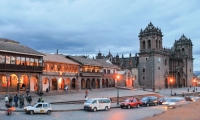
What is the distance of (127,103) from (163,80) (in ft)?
180

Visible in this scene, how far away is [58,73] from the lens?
51.3 meters

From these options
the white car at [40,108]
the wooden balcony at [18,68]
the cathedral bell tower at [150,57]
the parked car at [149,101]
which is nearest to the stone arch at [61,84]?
the wooden balcony at [18,68]

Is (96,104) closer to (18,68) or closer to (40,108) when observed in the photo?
(40,108)

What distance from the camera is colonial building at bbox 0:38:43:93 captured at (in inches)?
1553

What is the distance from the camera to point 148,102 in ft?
128

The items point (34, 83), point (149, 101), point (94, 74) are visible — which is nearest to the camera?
point (149, 101)

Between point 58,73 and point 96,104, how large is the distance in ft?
71.3

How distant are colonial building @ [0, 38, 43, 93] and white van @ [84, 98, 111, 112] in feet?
48.9

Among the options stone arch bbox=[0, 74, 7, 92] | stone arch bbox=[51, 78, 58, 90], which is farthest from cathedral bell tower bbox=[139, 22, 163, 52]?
stone arch bbox=[0, 74, 7, 92]

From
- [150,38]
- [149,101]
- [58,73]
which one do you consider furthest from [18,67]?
[150,38]

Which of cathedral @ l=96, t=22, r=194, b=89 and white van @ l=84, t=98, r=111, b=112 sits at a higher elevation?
cathedral @ l=96, t=22, r=194, b=89

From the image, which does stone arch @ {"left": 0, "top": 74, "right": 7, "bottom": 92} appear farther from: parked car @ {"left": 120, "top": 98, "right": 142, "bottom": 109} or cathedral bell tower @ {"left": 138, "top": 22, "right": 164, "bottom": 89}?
cathedral bell tower @ {"left": 138, "top": 22, "right": 164, "bottom": 89}

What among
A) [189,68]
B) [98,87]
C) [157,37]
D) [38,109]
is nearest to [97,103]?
[38,109]

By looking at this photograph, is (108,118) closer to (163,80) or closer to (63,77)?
(63,77)
